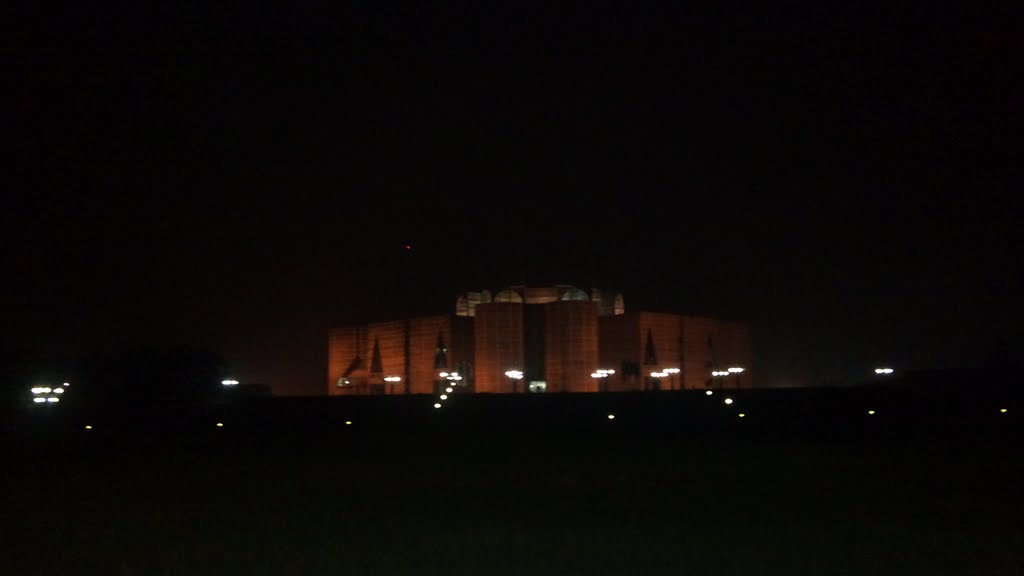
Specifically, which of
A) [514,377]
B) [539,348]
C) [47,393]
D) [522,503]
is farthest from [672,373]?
[522,503]

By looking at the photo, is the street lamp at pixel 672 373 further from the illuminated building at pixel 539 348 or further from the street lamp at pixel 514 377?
the street lamp at pixel 514 377

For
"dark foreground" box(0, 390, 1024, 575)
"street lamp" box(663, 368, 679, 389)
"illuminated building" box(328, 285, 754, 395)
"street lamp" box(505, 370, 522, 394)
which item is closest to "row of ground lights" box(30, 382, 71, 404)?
"dark foreground" box(0, 390, 1024, 575)

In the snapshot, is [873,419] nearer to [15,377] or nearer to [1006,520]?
[1006,520]

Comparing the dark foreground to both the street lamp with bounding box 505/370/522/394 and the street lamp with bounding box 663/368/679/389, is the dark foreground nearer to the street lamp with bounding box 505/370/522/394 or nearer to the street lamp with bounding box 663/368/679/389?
the street lamp with bounding box 505/370/522/394

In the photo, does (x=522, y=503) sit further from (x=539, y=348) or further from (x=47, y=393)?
(x=539, y=348)

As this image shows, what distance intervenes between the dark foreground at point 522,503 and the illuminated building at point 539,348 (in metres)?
45.7

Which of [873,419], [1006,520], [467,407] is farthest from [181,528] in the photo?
[467,407]

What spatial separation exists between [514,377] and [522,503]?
63.4 metres

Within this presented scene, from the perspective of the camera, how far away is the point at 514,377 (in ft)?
250

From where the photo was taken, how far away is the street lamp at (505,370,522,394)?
75.9 metres

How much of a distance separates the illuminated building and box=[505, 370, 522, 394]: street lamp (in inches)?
5.3

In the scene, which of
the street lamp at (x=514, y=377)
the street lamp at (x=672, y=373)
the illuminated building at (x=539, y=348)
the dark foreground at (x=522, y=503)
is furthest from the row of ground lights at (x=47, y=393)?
the street lamp at (x=672, y=373)

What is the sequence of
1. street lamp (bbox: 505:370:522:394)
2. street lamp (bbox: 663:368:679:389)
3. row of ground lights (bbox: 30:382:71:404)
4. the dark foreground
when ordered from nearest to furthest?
the dark foreground → row of ground lights (bbox: 30:382:71:404) → street lamp (bbox: 505:370:522:394) → street lamp (bbox: 663:368:679:389)

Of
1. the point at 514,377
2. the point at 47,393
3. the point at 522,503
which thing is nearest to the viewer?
the point at 522,503
